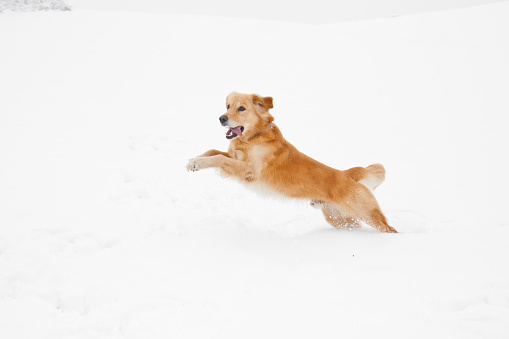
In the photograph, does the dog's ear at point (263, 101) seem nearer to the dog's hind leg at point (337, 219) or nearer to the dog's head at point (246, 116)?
the dog's head at point (246, 116)

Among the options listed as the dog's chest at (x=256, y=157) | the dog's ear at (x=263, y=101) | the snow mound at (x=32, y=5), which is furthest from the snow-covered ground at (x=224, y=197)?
the snow mound at (x=32, y=5)

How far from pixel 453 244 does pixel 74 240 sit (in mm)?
3648

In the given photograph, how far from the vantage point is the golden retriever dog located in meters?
4.40

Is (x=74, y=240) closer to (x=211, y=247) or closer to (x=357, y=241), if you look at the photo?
(x=211, y=247)

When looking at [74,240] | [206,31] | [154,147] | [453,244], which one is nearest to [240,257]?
[74,240]

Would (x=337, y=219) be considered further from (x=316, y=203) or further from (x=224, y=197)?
(x=224, y=197)

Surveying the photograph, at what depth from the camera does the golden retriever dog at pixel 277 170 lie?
4398 millimetres

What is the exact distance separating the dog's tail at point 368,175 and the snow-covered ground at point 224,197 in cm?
74

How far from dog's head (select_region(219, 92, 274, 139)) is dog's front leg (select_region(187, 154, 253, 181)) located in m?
0.31

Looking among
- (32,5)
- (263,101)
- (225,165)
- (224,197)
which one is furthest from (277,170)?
(32,5)

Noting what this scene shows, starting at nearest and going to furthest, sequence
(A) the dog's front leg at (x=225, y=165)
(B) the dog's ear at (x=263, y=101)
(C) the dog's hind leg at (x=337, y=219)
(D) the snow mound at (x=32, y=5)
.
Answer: (A) the dog's front leg at (x=225, y=165) → (B) the dog's ear at (x=263, y=101) → (C) the dog's hind leg at (x=337, y=219) → (D) the snow mound at (x=32, y=5)

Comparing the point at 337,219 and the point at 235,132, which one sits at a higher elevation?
the point at 235,132

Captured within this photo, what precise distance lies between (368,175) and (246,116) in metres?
1.77

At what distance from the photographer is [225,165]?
429 centimetres
